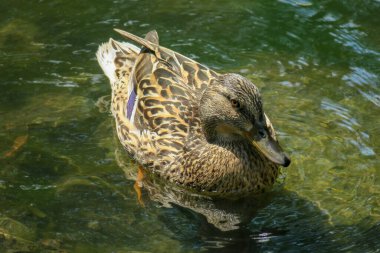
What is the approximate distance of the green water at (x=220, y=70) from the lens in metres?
7.95

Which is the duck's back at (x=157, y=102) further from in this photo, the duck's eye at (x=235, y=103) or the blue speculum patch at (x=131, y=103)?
the duck's eye at (x=235, y=103)

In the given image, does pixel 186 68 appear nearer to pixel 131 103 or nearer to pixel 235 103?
pixel 131 103

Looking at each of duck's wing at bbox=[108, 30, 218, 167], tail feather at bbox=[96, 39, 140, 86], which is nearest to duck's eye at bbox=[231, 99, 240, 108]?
duck's wing at bbox=[108, 30, 218, 167]

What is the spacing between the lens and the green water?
313 inches

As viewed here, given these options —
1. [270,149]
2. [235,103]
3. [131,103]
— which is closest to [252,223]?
[270,149]

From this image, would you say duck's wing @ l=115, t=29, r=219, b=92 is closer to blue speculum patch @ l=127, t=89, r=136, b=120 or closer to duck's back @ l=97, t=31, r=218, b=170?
duck's back @ l=97, t=31, r=218, b=170

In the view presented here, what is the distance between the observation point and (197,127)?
898 cm

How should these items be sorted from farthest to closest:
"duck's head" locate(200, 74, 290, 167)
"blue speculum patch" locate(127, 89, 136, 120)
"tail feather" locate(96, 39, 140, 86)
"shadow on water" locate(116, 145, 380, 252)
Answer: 1. "tail feather" locate(96, 39, 140, 86)
2. "blue speculum patch" locate(127, 89, 136, 120)
3. "duck's head" locate(200, 74, 290, 167)
4. "shadow on water" locate(116, 145, 380, 252)

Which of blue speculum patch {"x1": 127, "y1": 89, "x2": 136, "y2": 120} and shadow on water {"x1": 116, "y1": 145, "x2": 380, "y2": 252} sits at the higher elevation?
blue speculum patch {"x1": 127, "y1": 89, "x2": 136, "y2": 120}

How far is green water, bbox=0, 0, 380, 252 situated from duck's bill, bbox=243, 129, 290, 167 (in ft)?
1.93

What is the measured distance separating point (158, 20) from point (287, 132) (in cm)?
327

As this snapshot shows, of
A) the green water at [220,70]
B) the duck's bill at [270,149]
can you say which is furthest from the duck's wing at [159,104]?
the duck's bill at [270,149]

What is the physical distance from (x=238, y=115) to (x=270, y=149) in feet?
1.61

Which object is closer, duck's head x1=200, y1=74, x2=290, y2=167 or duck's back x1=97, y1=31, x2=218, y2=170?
duck's head x1=200, y1=74, x2=290, y2=167
